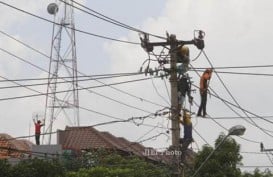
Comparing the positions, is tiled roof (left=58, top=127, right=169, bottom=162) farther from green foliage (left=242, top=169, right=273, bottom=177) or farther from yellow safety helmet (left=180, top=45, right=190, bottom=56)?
yellow safety helmet (left=180, top=45, right=190, bottom=56)

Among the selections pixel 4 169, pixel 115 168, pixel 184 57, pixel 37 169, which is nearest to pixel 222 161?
pixel 115 168

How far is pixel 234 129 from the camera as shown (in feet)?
70.0

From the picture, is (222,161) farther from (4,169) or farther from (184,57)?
(184,57)

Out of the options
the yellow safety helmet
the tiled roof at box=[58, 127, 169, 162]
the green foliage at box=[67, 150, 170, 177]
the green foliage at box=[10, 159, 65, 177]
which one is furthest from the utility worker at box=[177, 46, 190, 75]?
the tiled roof at box=[58, 127, 169, 162]

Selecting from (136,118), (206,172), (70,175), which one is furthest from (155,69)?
(206,172)

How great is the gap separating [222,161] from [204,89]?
1393 cm

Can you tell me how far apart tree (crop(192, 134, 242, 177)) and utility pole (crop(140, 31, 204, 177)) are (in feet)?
43.7

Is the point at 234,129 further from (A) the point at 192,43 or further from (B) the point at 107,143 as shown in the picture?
(B) the point at 107,143

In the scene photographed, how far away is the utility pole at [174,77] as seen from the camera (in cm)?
2172

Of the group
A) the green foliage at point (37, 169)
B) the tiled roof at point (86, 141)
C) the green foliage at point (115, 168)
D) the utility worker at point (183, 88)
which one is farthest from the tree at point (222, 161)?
the tiled roof at point (86, 141)

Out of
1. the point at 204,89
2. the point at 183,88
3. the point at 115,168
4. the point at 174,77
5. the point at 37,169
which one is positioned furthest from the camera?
the point at 115,168

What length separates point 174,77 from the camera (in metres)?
22.2

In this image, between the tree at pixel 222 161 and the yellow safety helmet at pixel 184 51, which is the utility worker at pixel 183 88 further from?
the tree at pixel 222 161

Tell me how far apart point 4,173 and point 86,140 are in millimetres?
23532
